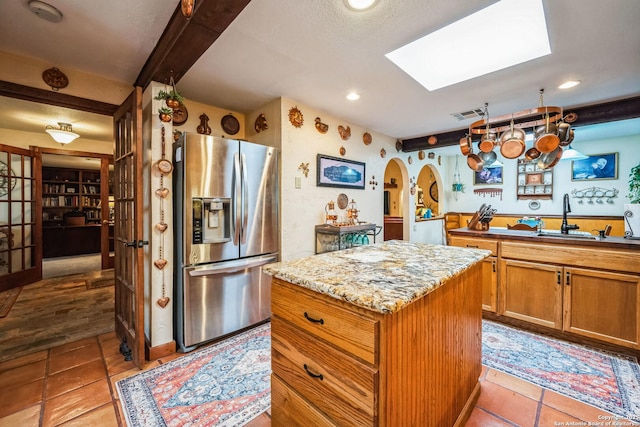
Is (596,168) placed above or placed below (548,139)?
above

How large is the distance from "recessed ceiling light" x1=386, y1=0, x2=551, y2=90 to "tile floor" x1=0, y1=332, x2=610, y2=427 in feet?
8.10

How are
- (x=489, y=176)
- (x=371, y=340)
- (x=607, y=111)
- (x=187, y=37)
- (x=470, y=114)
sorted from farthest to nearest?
(x=489, y=176)
(x=470, y=114)
(x=607, y=111)
(x=187, y=37)
(x=371, y=340)

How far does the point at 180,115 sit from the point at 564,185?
7.30 m

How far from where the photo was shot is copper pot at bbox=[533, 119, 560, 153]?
2.51m

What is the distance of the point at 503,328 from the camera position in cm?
265

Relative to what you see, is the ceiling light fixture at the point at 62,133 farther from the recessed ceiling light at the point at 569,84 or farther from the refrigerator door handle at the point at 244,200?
the recessed ceiling light at the point at 569,84

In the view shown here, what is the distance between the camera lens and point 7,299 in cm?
342

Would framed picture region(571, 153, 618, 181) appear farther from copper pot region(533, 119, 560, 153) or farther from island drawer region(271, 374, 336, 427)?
island drawer region(271, 374, 336, 427)

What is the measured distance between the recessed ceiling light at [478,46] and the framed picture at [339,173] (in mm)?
1376

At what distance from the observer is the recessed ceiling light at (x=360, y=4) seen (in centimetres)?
154

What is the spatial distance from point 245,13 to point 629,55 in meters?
2.97

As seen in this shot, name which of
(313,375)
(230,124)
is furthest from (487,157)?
(313,375)

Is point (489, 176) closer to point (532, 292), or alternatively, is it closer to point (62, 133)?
point (532, 292)

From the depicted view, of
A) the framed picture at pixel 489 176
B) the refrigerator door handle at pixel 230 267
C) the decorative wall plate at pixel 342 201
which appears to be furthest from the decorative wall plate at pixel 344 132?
the framed picture at pixel 489 176
